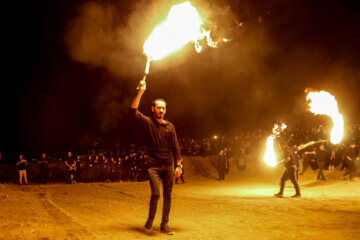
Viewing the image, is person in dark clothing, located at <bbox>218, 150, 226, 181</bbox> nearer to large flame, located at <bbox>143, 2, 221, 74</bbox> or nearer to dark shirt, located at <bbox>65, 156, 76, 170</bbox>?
dark shirt, located at <bbox>65, 156, 76, 170</bbox>

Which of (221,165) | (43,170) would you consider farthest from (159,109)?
(221,165)

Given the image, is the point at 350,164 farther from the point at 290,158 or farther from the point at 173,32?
the point at 173,32

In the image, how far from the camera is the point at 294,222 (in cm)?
685

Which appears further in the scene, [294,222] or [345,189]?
[345,189]

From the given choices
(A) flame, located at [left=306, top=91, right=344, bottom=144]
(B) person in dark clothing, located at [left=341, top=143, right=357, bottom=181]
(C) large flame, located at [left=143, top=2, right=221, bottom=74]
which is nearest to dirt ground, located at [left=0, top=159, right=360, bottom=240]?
(C) large flame, located at [left=143, top=2, right=221, bottom=74]

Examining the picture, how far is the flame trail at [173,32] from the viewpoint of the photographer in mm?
6751

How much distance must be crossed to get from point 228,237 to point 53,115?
20824 mm

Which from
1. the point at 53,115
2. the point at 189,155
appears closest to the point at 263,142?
the point at 189,155

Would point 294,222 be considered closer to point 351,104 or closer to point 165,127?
point 165,127

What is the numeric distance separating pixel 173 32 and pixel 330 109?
370 inches

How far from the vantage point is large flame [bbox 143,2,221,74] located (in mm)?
6767

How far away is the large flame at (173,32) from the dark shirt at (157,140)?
111cm

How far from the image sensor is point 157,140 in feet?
19.0

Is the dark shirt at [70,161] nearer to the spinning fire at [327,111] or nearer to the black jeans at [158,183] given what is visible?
the spinning fire at [327,111]
